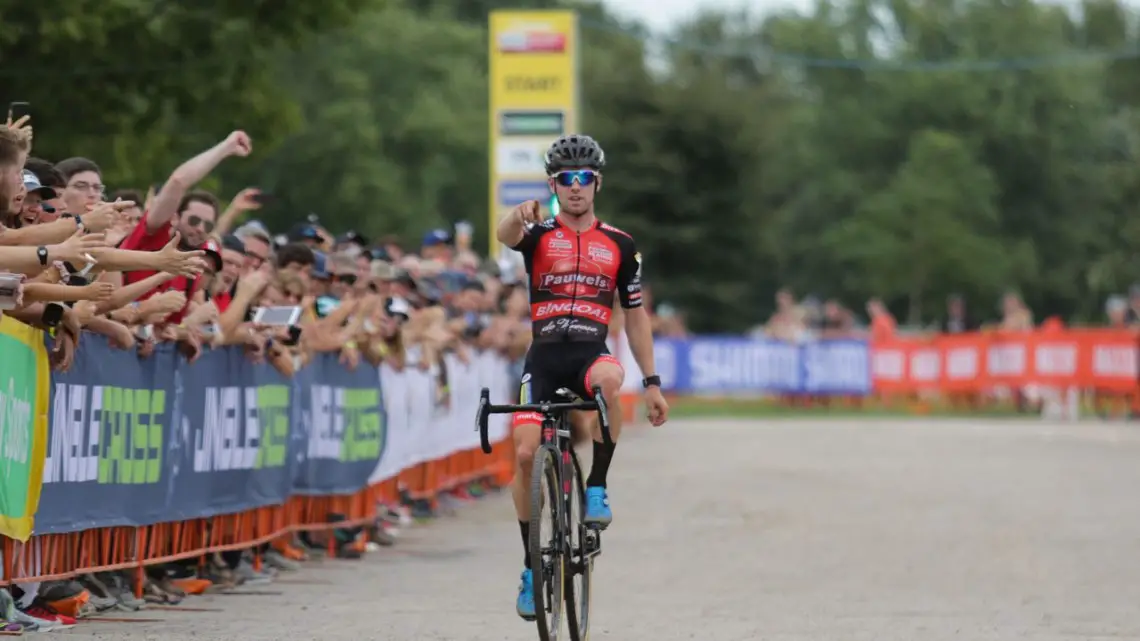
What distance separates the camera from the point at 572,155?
37.5 feet

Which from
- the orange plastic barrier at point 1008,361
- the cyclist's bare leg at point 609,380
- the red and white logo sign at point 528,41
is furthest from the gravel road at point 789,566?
the orange plastic barrier at point 1008,361

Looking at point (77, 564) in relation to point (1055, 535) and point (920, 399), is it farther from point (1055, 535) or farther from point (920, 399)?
point (920, 399)

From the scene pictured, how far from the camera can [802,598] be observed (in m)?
13.7

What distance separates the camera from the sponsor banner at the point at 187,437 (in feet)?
38.9

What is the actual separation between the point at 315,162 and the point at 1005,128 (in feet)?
124

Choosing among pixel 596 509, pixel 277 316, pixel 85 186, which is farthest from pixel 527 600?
pixel 277 316

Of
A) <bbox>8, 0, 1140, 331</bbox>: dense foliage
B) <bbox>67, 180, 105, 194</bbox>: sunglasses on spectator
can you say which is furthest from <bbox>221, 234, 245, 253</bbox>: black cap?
<bbox>8, 0, 1140, 331</bbox>: dense foliage

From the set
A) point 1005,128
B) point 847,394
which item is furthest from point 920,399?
point 1005,128

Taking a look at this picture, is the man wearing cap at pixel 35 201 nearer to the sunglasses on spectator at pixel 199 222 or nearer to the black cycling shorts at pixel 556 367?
the sunglasses on spectator at pixel 199 222

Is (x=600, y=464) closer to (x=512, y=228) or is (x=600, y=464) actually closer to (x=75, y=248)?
(x=512, y=228)

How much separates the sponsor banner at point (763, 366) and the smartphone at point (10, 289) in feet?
131

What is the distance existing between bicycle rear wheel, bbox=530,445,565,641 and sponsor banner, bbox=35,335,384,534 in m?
2.31

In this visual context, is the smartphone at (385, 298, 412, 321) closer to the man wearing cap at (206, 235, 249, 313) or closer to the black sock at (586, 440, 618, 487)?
the man wearing cap at (206, 235, 249, 313)

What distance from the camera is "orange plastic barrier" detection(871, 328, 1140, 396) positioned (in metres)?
42.5
